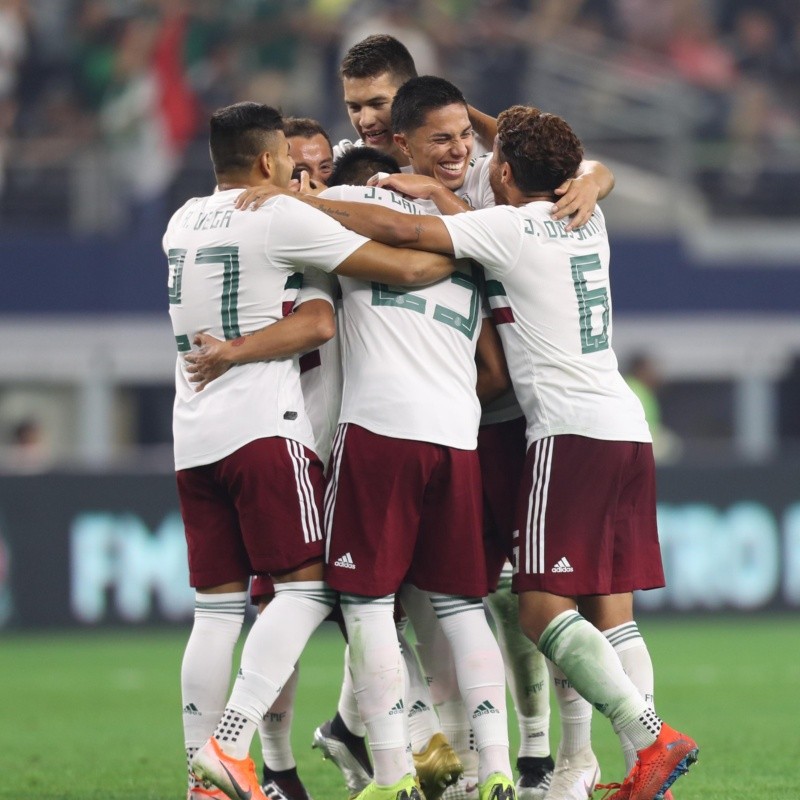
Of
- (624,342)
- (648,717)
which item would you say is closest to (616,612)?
(648,717)

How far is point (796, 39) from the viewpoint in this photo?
1755 cm

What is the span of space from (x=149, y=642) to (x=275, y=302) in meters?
7.35

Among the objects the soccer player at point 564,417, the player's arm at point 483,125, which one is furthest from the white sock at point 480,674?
the player's arm at point 483,125

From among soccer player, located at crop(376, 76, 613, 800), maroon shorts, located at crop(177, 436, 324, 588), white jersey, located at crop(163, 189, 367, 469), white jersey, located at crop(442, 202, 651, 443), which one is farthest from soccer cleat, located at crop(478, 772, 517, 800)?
white jersey, located at crop(163, 189, 367, 469)

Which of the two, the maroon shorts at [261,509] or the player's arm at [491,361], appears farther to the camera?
the player's arm at [491,361]

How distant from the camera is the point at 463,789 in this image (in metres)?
5.86

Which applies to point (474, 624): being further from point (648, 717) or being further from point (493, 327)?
point (493, 327)

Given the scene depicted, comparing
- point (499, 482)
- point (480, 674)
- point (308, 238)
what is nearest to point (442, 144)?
point (308, 238)

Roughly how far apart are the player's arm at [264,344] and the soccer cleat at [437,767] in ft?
4.81

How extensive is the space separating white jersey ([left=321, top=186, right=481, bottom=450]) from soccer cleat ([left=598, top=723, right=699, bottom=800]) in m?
1.15

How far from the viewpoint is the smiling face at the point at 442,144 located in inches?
224

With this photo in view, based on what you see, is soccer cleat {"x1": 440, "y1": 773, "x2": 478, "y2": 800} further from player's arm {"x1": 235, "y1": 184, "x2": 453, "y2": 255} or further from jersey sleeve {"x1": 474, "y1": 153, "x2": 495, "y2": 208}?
jersey sleeve {"x1": 474, "y1": 153, "x2": 495, "y2": 208}

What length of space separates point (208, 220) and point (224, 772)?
5.89ft

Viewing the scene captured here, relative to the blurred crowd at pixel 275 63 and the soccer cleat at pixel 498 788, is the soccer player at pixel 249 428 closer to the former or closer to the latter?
the soccer cleat at pixel 498 788
